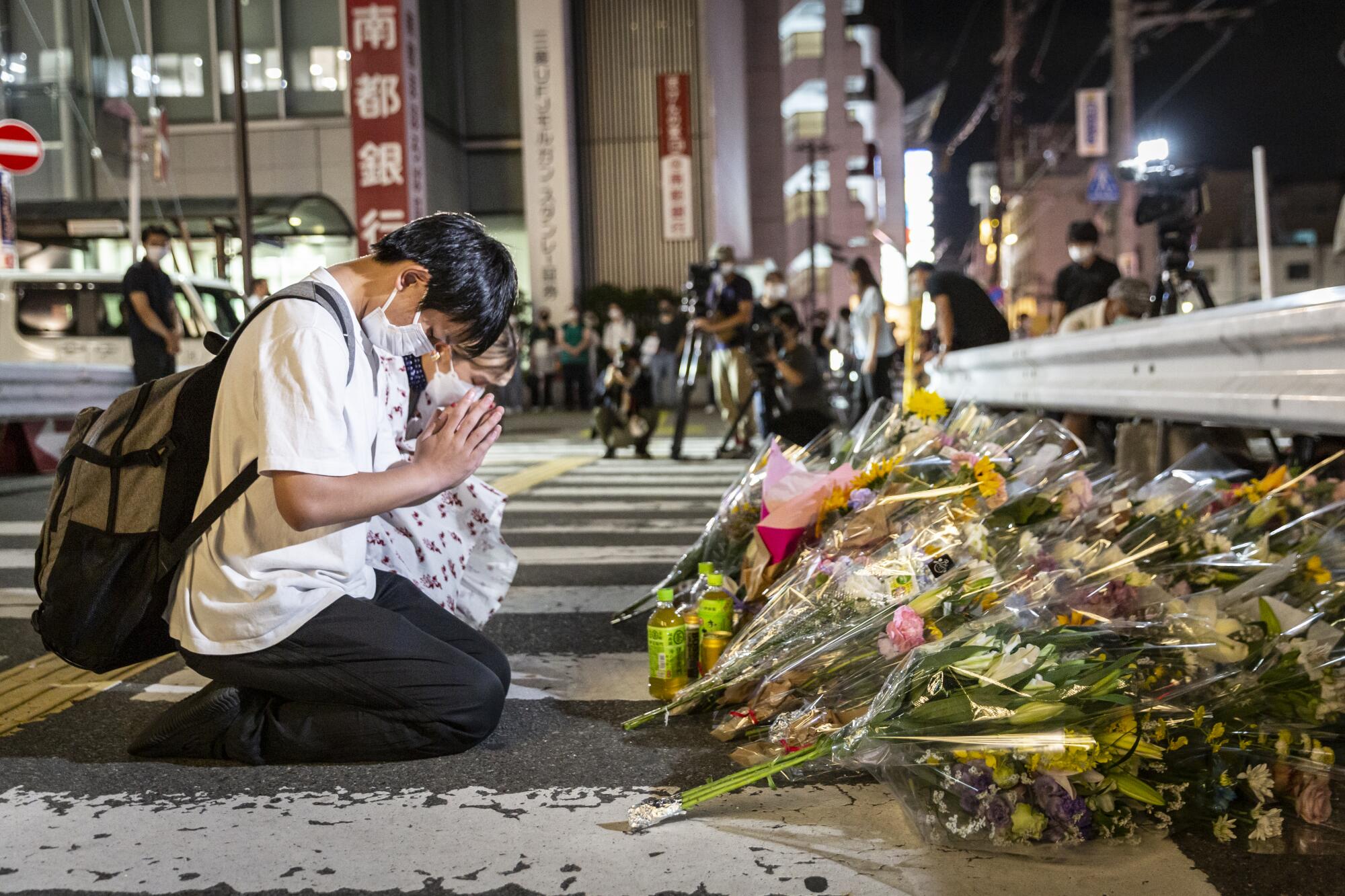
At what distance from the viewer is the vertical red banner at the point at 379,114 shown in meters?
21.1

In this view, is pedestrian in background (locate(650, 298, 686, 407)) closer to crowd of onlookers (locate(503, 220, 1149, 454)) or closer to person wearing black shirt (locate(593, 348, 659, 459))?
crowd of onlookers (locate(503, 220, 1149, 454))

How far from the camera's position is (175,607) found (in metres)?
2.75

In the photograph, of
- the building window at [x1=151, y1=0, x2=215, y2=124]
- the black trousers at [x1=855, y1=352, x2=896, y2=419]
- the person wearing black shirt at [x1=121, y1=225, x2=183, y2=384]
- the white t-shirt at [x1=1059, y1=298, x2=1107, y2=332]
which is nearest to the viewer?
the white t-shirt at [x1=1059, y1=298, x2=1107, y2=332]

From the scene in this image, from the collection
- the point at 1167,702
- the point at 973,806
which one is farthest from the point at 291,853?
the point at 1167,702

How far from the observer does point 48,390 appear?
1005cm

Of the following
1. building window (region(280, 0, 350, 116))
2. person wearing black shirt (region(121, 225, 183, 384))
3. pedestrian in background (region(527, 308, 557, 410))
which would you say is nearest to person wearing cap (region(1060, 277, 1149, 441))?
person wearing black shirt (region(121, 225, 183, 384))

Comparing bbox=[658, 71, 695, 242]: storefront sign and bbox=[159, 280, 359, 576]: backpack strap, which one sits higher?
bbox=[658, 71, 695, 242]: storefront sign

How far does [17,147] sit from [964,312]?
825cm

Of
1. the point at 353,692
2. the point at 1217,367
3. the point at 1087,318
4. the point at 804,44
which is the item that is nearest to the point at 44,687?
the point at 353,692

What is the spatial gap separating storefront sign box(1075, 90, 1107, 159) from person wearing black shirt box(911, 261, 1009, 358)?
76.9 feet

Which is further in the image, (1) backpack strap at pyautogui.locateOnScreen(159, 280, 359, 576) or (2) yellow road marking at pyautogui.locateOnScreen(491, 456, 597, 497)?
(2) yellow road marking at pyautogui.locateOnScreen(491, 456, 597, 497)

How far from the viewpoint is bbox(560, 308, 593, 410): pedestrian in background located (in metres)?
22.0

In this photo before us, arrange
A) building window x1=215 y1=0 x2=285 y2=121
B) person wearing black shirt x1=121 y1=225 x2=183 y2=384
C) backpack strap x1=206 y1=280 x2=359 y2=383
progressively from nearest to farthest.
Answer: backpack strap x1=206 y1=280 x2=359 y2=383 < person wearing black shirt x1=121 y1=225 x2=183 y2=384 < building window x1=215 y1=0 x2=285 y2=121

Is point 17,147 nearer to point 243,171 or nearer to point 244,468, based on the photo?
point 243,171
